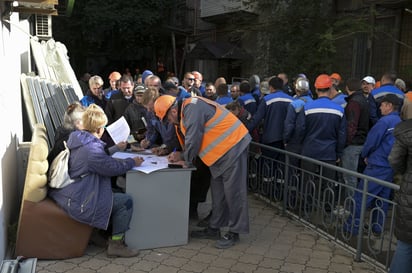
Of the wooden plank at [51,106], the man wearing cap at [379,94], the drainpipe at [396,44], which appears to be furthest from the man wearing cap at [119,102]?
the drainpipe at [396,44]

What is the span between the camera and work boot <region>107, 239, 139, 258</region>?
3939mm

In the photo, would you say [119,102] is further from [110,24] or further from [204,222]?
[110,24]

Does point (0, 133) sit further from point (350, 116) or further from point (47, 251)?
point (350, 116)

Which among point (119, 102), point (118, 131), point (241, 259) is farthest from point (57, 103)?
point (241, 259)

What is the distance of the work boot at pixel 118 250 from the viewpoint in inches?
155

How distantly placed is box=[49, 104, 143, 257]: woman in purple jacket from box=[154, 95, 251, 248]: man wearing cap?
24.9 inches

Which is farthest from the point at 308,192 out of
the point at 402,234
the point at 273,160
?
the point at 402,234

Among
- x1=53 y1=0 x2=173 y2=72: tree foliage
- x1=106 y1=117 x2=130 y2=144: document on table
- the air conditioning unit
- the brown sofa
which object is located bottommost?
the brown sofa

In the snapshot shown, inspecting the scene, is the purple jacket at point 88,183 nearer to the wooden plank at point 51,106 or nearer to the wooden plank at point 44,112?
the wooden plank at point 44,112

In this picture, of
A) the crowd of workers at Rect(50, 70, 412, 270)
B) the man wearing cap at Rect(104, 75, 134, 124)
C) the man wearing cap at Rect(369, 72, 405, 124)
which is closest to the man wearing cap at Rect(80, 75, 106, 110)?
the crowd of workers at Rect(50, 70, 412, 270)

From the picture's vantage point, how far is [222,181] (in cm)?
425

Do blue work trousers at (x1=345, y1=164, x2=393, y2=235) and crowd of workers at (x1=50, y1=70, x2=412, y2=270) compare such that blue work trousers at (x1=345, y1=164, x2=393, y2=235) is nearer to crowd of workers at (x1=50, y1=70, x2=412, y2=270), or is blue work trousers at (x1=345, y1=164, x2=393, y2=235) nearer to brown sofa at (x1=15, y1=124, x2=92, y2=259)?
crowd of workers at (x1=50, y1=70, x2=412, y2=270)

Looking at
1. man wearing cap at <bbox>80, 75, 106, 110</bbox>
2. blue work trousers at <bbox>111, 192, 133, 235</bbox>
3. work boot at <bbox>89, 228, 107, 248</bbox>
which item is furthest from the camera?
man wearing cap at <bbox>80, 75, 106, 110</bbox>

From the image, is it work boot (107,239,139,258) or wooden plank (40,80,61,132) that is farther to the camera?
wooden plank (40,80,61,132)
